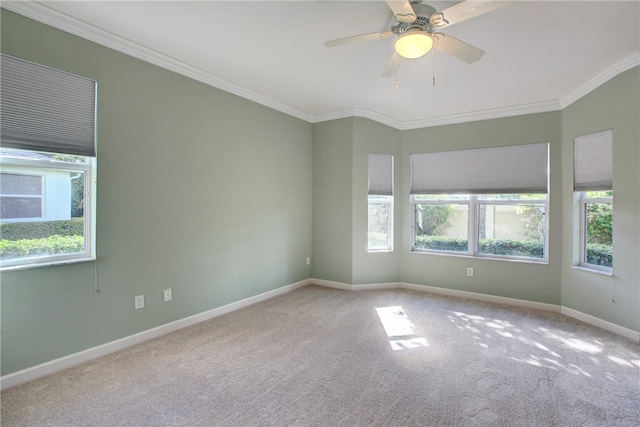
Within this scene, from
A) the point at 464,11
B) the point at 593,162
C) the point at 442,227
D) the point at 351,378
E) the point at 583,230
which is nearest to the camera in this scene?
the point at 464,11

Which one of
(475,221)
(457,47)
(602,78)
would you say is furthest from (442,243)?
(457,47)

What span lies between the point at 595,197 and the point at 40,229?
5.23m

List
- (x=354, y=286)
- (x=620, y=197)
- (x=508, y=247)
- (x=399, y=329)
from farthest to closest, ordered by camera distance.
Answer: (x=354, y=286) → (x=508, y=247) → (x=399, y=329) → (x=620, y=197)

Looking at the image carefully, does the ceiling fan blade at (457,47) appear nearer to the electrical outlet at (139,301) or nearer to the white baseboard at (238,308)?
the white baseboard at (238,308)

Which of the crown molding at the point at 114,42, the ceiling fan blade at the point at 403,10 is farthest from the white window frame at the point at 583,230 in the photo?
the crown molding at the point at 114,42

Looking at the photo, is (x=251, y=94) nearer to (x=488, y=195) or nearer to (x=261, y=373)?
(x=261, y=373)

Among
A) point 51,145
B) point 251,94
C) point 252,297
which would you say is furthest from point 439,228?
point 51,145

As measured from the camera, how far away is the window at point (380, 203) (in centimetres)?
475

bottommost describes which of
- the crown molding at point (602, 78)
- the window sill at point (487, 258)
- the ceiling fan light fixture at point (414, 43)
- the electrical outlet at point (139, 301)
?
the electrical outlet at point (139, 301)

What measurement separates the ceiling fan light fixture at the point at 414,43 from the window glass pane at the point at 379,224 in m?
2.84

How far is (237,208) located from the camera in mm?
3736

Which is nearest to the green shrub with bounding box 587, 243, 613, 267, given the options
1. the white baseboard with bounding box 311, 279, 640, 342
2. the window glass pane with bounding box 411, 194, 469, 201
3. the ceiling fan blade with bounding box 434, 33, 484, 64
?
the white baseboard with bounding box 311, 279, 640, 342

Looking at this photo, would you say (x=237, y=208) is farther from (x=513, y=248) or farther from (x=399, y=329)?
(x=513, y=248)

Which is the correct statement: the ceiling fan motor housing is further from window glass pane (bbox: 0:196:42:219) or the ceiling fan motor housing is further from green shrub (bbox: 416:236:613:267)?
green shrub (bbox: 416:236:613:267)
